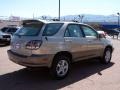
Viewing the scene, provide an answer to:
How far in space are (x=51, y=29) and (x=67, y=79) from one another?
1.51 m

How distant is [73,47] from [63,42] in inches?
20.6

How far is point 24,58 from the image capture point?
7.18 meters

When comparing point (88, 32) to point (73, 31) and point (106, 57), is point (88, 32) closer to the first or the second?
point (73, 31)

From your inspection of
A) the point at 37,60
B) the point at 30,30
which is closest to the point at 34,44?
the point at 37,60

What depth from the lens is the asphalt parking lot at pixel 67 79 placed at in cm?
675

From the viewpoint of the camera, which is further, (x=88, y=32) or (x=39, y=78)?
(x=88, y=32)

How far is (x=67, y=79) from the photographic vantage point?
24.9 ft

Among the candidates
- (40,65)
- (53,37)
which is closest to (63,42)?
(53,37)

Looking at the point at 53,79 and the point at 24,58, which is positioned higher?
the point at 24,58

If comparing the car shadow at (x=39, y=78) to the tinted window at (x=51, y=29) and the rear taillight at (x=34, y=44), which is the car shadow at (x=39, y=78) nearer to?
the rear taillight at (x=34, y=44)

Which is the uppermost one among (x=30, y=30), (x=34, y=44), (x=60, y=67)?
(x=30, y=30)

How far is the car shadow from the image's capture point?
673 centimetres

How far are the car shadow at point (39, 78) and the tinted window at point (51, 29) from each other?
52.0 inches

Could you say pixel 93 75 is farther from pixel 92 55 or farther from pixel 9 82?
pixel 9 82
